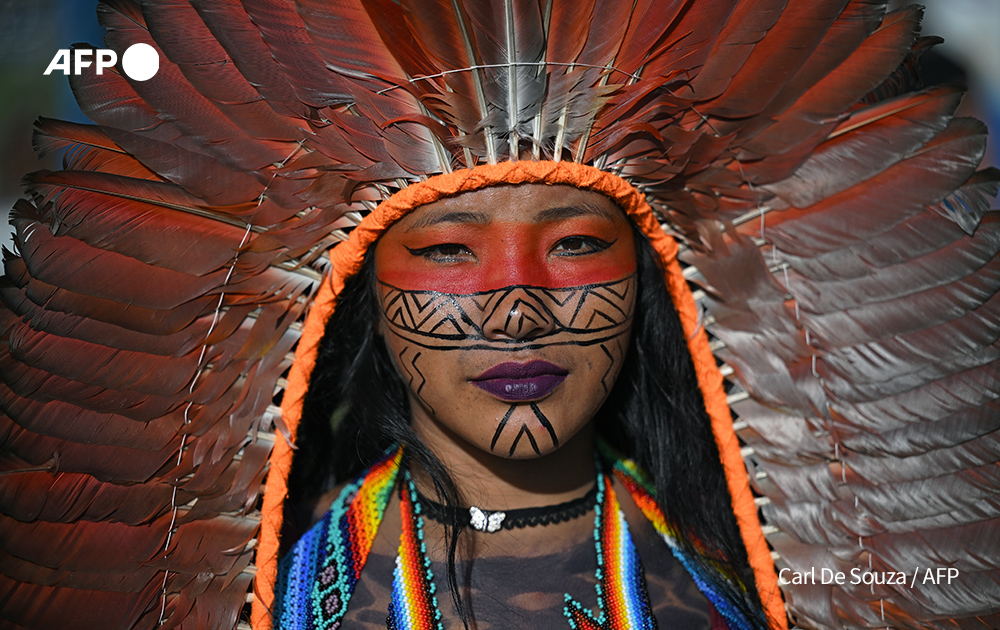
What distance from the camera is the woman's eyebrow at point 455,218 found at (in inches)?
59.4

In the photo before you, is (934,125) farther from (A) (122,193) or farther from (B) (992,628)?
(A) (122,193)

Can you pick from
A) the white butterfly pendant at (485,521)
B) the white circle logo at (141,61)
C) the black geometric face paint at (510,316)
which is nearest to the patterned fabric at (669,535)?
the white butterfly pendant at (485,521)

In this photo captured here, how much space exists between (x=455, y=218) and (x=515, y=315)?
24cm

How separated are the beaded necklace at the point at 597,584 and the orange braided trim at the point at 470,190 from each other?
0.26 metres

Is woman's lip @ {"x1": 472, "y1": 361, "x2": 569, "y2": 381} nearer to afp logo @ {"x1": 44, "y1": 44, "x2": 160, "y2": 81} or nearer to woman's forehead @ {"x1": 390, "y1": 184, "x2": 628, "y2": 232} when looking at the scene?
woman's forehead @ {"x1": 390, "y1": 184, "x2": 628, "y2": 232}

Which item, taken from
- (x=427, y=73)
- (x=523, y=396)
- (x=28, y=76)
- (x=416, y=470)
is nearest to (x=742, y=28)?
(x=427, y=73)

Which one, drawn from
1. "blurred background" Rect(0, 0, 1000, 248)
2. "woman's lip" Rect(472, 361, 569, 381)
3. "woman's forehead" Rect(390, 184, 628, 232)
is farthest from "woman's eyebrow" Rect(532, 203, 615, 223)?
"blurred background" Rect(0, 0, 1000, 248)

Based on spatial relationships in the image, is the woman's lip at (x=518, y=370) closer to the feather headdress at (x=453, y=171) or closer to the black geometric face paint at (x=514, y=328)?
the black geometric face paint at (x=514, y=328)

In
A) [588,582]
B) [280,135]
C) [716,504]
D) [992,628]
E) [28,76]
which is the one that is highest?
[28,76]

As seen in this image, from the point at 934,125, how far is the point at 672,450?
956 mm

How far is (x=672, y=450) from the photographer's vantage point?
6.26 feet

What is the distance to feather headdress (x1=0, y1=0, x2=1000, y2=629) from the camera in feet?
4.90

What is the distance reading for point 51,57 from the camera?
3.45m

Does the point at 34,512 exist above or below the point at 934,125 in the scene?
below
